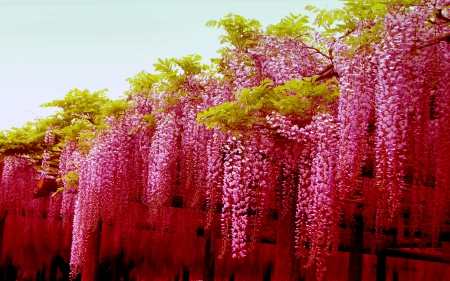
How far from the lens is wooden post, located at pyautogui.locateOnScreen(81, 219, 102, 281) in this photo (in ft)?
23.7

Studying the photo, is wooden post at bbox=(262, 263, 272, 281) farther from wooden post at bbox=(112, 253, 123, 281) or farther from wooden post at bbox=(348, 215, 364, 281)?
wooden post at bbox=(348, 215, 364, 281)

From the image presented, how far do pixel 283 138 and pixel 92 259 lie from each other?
4.05 m

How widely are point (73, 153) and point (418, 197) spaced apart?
15.9 ft

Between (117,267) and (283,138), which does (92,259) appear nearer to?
(283,138)

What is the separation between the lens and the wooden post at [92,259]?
7230 millimetres

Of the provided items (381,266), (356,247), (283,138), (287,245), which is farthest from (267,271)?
(283,138)

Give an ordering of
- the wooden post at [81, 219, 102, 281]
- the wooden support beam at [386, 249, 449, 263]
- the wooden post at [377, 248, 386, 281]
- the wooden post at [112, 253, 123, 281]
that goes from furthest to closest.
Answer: the wooden post at [112, 253, 123, 281]
the wooden support beam at [386, 249, 449, 263]
the wooden post at [377, 248, 386, 281]
the wooden post at [81, 219, 102, 281]

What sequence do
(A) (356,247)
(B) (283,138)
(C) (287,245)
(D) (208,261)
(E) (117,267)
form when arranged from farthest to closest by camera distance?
(E) (117,267)
(D) (208,261)
(A) (356,247)
(C) (287,245)
(B) (283,138)

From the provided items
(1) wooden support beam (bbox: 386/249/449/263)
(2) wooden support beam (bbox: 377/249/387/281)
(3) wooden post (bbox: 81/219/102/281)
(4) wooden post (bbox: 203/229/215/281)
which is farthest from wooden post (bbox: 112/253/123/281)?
(1) wooden support beam (bbox: 386/249/449/263)

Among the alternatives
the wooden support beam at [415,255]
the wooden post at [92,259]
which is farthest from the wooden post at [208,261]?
the wooden support beam at [415,255]

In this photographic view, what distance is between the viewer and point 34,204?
10234 millimetres

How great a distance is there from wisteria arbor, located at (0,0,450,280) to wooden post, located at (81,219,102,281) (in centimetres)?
2

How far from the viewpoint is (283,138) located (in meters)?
4.81

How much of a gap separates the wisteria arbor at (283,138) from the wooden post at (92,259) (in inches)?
0.6
